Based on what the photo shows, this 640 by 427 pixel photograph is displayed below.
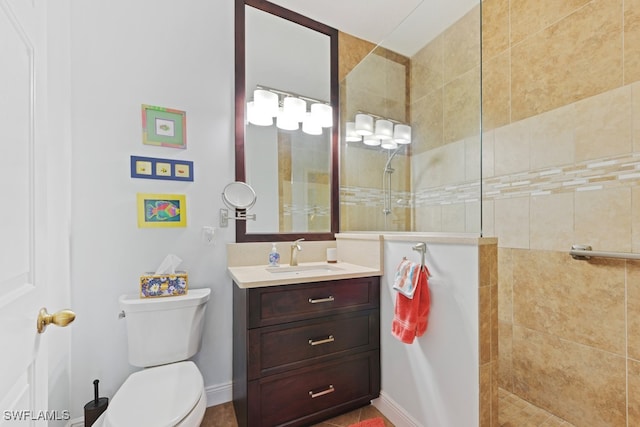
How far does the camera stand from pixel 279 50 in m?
2.10

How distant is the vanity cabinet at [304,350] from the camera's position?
140cm

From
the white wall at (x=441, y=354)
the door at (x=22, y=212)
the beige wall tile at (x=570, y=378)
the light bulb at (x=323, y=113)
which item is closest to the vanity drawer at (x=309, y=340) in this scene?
the white wall at (x=441, y=354)

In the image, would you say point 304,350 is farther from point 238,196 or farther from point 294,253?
point 238,196

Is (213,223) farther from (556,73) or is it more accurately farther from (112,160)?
(556,73)

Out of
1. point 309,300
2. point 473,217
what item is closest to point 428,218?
point 473,217

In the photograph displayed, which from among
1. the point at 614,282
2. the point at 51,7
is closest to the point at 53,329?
the point at 51,7

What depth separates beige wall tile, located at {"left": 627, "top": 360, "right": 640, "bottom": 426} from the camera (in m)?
1.32

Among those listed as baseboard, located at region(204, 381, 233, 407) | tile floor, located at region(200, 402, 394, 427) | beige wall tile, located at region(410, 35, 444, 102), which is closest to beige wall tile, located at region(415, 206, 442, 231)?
beige wall tile, located at region(410, 35, 444, 102)

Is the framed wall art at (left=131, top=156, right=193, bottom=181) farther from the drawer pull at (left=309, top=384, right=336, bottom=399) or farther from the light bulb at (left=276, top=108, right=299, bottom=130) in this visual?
the drawer pull at (left=309, top=384, right=336, bottom=399)

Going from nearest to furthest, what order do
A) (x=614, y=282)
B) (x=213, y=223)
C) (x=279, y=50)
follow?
(x=614, y=282)
(x=213, y=223)
(x=279, y=50)

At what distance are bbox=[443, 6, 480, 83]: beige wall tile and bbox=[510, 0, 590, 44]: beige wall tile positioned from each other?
1.79 feet

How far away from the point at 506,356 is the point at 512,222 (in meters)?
0.90

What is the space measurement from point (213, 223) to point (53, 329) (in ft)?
2.91

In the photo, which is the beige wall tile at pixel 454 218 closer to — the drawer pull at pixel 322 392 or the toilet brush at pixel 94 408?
the drawer pull at pixel 322 392
